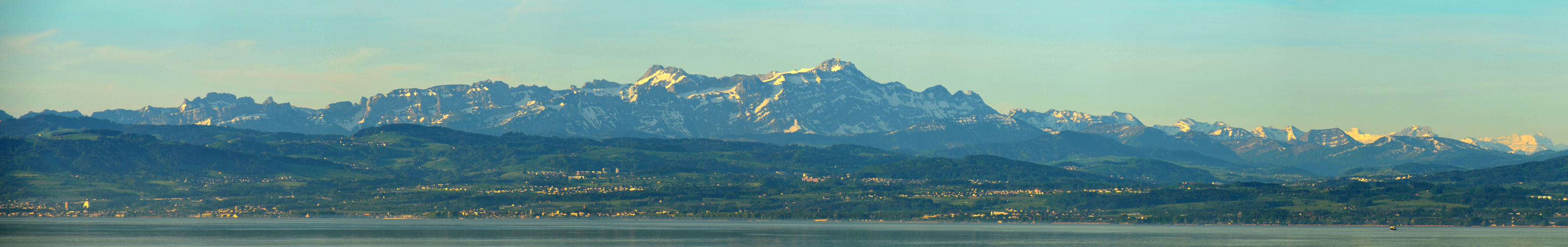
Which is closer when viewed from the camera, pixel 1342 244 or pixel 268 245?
pixel 268 245

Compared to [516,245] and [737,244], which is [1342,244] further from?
[516,245]

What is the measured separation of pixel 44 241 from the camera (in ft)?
613

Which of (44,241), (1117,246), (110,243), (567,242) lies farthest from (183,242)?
(1117,246)

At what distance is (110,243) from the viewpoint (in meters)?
181

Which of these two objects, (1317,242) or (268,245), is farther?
(1317,242)

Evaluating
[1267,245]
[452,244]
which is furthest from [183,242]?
[1267,245]

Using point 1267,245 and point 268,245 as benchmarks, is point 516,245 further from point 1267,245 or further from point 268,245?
point 1267,245

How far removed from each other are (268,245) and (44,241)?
3602cm

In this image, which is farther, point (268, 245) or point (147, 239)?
point (147, 239)

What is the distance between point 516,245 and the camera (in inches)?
7288

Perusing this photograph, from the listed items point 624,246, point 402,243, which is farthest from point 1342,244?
point 402,243

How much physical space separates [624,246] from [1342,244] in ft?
343

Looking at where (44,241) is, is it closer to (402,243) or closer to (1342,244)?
(402,243)

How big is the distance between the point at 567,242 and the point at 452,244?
16897 millimetres
